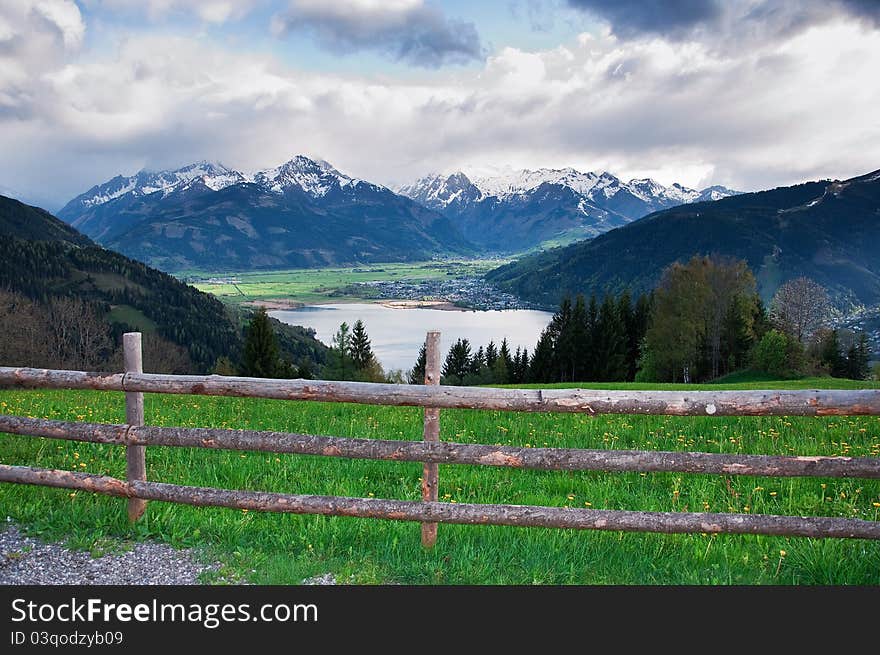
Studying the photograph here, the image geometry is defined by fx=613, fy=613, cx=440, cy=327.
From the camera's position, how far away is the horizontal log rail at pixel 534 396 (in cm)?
562

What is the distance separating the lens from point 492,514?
6.02m

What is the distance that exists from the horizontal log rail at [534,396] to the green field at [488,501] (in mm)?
1498

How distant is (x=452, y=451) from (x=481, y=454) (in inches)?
11.6

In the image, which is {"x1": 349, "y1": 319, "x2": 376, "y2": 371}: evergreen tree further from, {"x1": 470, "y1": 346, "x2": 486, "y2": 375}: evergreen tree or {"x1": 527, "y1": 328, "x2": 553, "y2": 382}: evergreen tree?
{"x1": 527, "y1": 328, "x2": 553, "y2": 382}: evergreen tree

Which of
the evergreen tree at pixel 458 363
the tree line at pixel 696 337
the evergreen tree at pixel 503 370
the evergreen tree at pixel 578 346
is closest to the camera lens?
the tree line at pixel 696 337

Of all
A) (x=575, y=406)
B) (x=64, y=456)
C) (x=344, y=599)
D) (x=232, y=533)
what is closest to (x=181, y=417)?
(x=64, y=456)

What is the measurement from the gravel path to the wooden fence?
24.0 inches

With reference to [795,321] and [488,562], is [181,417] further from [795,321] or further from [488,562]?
[795,321]

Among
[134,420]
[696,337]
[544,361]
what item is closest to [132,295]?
[544,361]

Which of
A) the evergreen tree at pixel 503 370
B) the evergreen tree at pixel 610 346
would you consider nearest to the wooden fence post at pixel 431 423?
the evergreen tree at pixel 610 346

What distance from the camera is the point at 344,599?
5387 mm

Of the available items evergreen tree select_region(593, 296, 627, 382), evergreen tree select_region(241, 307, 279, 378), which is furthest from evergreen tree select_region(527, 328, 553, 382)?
evergreen tree select_region(241, 307, 279, 378)

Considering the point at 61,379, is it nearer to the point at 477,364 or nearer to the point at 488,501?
the point at 488,501

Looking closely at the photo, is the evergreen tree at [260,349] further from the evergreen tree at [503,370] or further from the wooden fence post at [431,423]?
the wooden fence post at [431,423]
